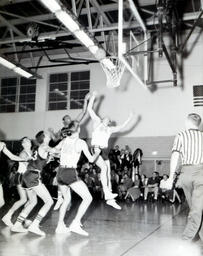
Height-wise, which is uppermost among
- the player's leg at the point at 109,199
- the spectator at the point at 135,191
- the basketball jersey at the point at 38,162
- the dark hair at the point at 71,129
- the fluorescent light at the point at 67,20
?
the fluorescent light at the point at 67,20

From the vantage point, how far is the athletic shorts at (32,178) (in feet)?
16.7

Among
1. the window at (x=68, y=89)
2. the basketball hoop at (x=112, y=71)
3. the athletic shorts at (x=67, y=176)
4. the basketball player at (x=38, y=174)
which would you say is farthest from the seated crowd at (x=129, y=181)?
the athletic shorts at (x=67, y=176)

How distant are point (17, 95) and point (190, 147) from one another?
45.3 ft

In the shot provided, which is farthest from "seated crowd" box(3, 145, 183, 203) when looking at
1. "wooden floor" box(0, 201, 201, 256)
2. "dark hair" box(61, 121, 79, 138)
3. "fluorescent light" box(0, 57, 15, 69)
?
"dark hair" box(61, 121, 79, 138)

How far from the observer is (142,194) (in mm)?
12305

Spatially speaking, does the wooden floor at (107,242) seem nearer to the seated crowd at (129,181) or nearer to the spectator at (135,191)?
the spectator at (135,191)

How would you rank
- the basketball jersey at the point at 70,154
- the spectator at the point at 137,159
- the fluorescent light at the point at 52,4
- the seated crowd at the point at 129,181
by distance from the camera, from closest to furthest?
1. the basketball jersey at the point at 70,154
2. the fluorescent light at the point at 52,4
3. the seated crowd at the point at 129,181
4. the spectator at the point at 137,159

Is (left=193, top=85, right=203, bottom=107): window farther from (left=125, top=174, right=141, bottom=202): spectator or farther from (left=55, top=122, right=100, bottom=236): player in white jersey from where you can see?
(left=55, top=122, right=100, bottom=236): player in white jersey

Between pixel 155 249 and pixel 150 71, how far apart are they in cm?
1065

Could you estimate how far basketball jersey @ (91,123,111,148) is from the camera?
695 cm

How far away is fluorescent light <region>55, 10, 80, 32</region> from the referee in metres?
Result: 4.61

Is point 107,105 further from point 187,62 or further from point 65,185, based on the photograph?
point 65,185

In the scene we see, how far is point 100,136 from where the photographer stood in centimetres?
700

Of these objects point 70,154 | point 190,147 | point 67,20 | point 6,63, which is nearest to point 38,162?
point 70,154
